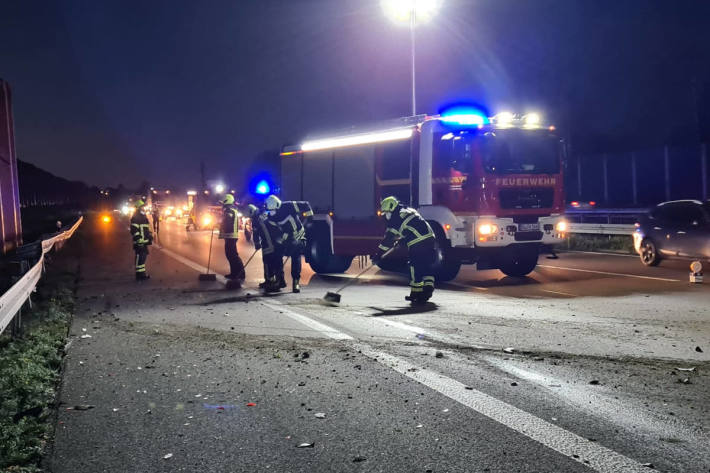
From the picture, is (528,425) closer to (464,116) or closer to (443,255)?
(443,255)

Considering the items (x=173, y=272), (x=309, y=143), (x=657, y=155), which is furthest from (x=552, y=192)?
(x=657, y=155)

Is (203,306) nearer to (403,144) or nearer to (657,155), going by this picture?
(403,144)

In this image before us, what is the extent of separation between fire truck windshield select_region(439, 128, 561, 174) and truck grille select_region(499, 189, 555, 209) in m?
0.37

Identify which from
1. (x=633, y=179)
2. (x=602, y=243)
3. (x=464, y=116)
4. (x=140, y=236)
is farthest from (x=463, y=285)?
(x=633, y=179)

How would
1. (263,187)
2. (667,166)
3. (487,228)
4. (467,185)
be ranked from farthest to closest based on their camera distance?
(667,166), (263,187), (487,228), (467,185)

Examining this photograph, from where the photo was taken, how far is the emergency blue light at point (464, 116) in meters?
13.2

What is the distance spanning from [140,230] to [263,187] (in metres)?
4.86

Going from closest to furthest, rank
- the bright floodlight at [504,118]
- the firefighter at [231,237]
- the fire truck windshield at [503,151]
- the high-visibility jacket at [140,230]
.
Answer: the fire truck windshield at [503,151], the bright floodlight at [504,118], the firefighter at [231,237], the high-visibility jacket at [140,230]

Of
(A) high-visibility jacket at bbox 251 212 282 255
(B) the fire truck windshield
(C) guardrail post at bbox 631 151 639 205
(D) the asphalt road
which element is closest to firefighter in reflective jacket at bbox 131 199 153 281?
(A) high-visibility jacket at bbox 251 212 282 255

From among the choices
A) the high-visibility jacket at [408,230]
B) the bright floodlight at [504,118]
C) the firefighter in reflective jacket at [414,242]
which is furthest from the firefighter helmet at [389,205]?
the bright floodlight at [504,118]

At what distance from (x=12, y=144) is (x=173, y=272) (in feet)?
15.0

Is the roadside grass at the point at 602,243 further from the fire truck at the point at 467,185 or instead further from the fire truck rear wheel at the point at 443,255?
the fire truck rear wheel at the point at 443,255

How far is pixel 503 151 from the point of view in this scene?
43.2 feet

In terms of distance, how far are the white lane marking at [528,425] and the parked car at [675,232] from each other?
10559 mm
